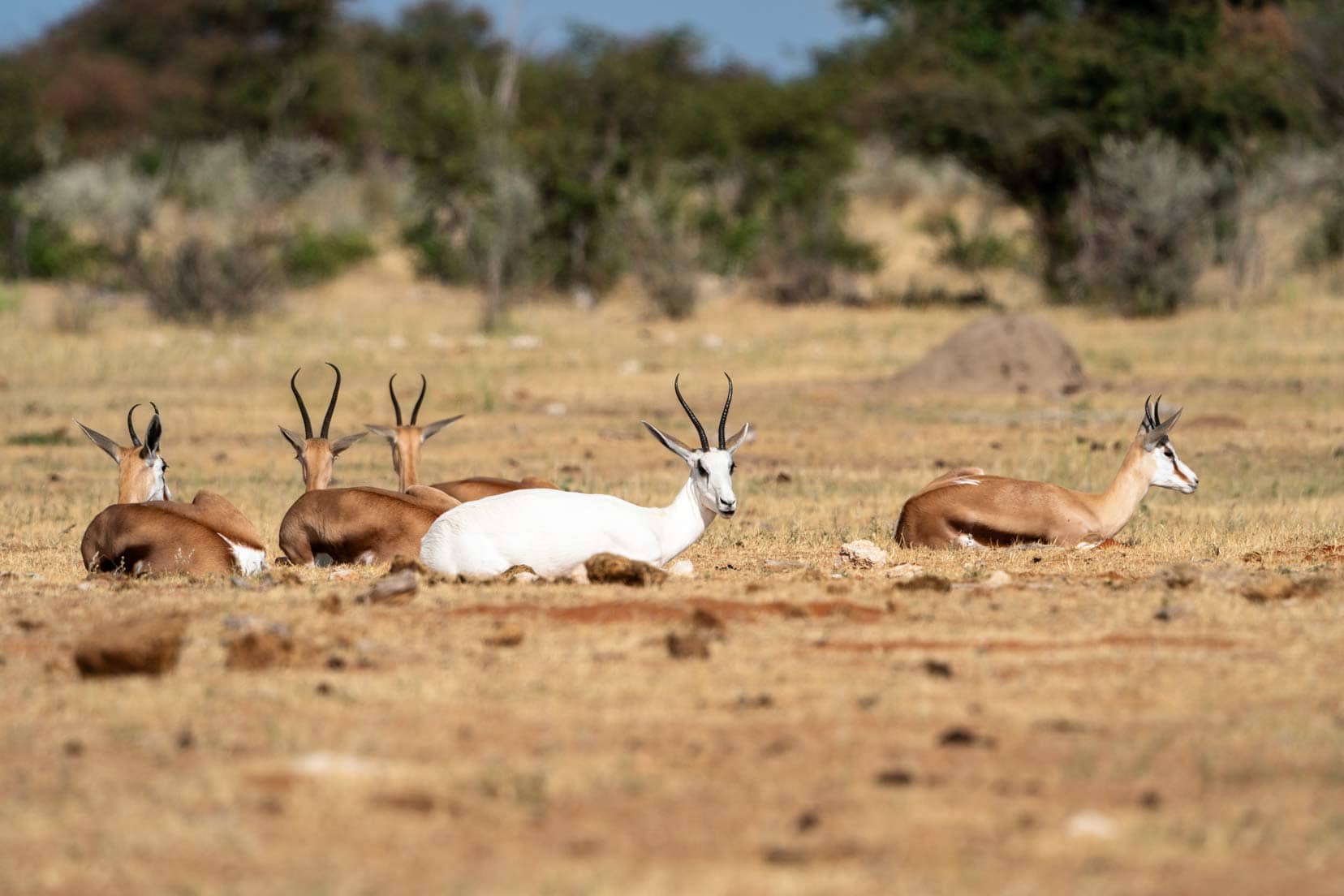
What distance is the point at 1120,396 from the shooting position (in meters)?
19.2

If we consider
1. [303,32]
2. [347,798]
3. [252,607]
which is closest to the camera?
[347,798]

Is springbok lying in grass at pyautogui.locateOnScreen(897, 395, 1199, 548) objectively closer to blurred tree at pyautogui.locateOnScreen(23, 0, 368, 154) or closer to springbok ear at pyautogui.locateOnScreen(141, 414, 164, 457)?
springbok ear at pyautogui.locateOnScreen(141, 414, 164, 457)

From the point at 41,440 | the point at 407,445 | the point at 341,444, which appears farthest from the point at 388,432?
the point at 41,440

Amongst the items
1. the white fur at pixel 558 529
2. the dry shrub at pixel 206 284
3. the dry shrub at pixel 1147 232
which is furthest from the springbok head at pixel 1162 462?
the dry shrub at pixel 206 284

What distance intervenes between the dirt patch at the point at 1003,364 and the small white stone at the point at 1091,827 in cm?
1517

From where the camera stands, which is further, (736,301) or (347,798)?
(736,301)

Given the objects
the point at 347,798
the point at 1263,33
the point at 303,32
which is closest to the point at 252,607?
the point at 347,798

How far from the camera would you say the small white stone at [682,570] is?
28.7ft

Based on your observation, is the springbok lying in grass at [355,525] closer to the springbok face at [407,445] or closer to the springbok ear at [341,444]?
the springbok ear at [341,444]

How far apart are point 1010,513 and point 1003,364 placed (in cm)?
985

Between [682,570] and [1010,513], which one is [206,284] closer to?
[1010,513]

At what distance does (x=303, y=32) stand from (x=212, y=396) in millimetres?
28838

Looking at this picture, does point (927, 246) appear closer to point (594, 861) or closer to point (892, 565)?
point (892, 565)

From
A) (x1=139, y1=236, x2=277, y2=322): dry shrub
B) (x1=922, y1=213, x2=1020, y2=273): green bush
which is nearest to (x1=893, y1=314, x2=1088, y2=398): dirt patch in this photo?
(x1=139, y1=236, x2=277, y2=322): dry shrub
